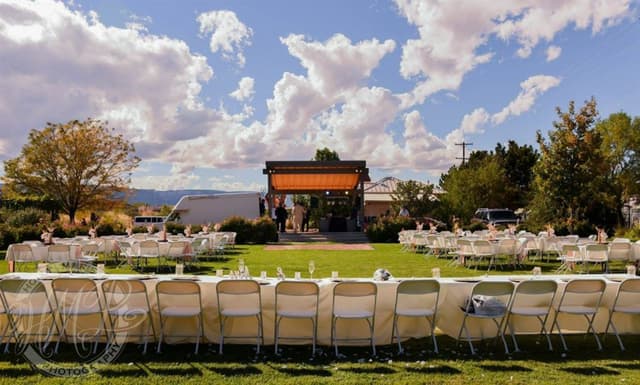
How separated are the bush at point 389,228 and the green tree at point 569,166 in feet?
18.7

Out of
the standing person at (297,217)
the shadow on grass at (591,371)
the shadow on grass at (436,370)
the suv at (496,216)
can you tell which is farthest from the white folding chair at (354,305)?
the suv at (496,216)

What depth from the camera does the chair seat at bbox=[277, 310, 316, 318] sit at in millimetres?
4691

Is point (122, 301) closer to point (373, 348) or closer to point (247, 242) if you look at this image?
point (373, 348)

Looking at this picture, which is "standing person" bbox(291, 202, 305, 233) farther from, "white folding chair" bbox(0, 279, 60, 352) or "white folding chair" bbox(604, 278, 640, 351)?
"white folding chair" bbox(604, 278, 640, 351)

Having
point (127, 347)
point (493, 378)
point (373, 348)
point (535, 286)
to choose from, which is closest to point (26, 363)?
point (127, 347)

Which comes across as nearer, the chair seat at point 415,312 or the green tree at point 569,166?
the chair seat at point 415,312

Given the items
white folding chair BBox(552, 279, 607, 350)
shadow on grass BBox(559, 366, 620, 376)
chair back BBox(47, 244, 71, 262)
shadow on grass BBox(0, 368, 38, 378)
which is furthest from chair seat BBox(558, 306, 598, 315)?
chair back BBox(47, 244, 71, 262)

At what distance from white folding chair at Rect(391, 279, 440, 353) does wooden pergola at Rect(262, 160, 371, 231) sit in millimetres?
18255

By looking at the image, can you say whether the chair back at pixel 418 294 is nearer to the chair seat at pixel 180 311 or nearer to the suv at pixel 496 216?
the chair seat at pixel 180 311

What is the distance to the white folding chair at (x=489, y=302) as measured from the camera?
4.75 metres

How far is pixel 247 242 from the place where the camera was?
2070cm

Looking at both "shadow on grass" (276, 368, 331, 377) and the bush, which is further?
the bush

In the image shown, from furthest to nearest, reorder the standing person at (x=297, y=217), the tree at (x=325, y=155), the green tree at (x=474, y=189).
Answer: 1. the tree at (x=325, y=155)
2. the green tree at (x=474, y=189)
3. the standing person at (x=297, y=217)

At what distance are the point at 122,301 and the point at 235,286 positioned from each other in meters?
1.14
